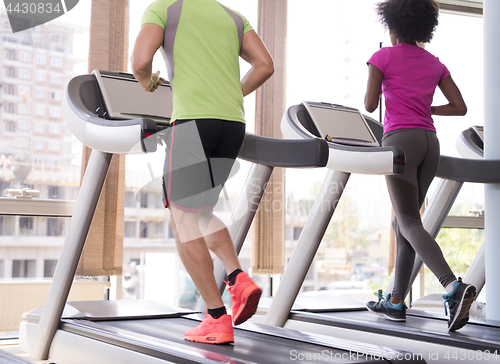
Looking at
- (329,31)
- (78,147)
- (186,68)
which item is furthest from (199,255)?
(329,31)

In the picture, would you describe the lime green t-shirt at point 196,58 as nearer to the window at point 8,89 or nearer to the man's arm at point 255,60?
the man's arm at point 255,60

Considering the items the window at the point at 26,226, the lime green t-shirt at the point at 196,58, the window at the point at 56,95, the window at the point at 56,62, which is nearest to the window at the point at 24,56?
the window at the point at 56,62

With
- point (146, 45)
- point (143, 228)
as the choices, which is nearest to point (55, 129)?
point (143, 228)

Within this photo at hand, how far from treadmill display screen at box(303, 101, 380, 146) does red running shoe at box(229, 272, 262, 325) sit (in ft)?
4.30

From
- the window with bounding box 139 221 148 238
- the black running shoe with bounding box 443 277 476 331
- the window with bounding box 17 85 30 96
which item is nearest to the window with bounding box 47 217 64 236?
the window with bounding box 139 221 148 238

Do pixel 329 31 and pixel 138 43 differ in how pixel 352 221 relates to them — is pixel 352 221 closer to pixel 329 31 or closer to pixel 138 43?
pixel 329 31

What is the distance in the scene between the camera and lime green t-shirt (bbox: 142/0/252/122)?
1.68 metres

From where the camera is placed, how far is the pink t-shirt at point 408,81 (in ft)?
7.10

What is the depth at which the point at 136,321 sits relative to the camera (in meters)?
2.37

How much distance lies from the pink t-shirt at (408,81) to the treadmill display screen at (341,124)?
59cm

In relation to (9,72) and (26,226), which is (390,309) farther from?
(9,72)

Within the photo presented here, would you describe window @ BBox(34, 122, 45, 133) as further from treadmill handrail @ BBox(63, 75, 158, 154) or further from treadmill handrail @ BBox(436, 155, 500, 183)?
treadmill handrail @ BBox(436, 155, 500, 183)

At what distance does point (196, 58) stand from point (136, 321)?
127 centimetres

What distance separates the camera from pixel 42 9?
3.82 meters
